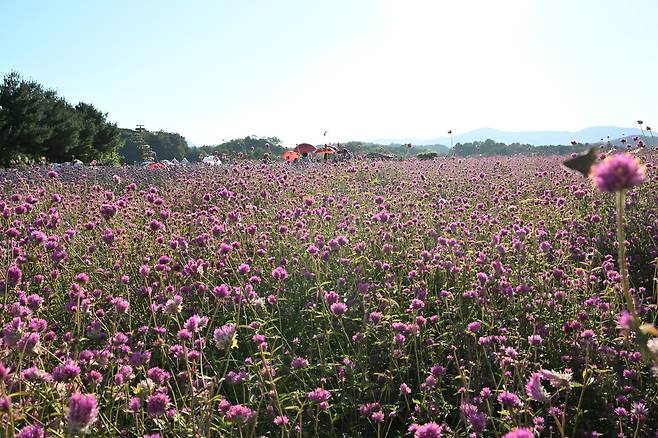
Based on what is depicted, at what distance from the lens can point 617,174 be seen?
2.95 feet

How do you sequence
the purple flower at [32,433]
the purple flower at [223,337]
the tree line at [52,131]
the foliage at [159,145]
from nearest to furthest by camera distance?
the purple flower at [32,433] < the purple flower at [223,337] < the tree line at [52,131] < the foliage at [159,145]

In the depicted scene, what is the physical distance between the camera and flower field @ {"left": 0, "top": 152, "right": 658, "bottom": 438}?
2186 millimetres

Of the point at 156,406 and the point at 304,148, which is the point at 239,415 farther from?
the point at 304,148

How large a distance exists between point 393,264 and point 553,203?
280 centimetres

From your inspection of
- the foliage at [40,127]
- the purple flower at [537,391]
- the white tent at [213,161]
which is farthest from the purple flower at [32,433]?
the foliage at [40,127]

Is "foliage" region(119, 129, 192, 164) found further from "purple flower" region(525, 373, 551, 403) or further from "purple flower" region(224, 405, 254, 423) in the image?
"purple flower" region(525, 373, 551, 403)

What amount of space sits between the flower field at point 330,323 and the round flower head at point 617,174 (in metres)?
0.31

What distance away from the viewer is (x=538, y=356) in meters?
2.99

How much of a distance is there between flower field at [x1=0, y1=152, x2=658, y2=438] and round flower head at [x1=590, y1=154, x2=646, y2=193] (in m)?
0.31

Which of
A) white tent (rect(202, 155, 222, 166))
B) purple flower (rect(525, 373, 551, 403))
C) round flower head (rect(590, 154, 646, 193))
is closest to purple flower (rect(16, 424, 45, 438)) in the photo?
purple flower (rect(525, 373, 551, 403))

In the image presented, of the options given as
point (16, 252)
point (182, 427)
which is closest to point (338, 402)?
point (182, 427)

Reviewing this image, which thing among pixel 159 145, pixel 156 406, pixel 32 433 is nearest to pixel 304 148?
pixel 156 406

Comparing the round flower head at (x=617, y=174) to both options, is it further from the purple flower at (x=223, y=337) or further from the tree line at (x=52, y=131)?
the tree line at (x=52, y=131)

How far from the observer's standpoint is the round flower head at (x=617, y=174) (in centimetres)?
88
